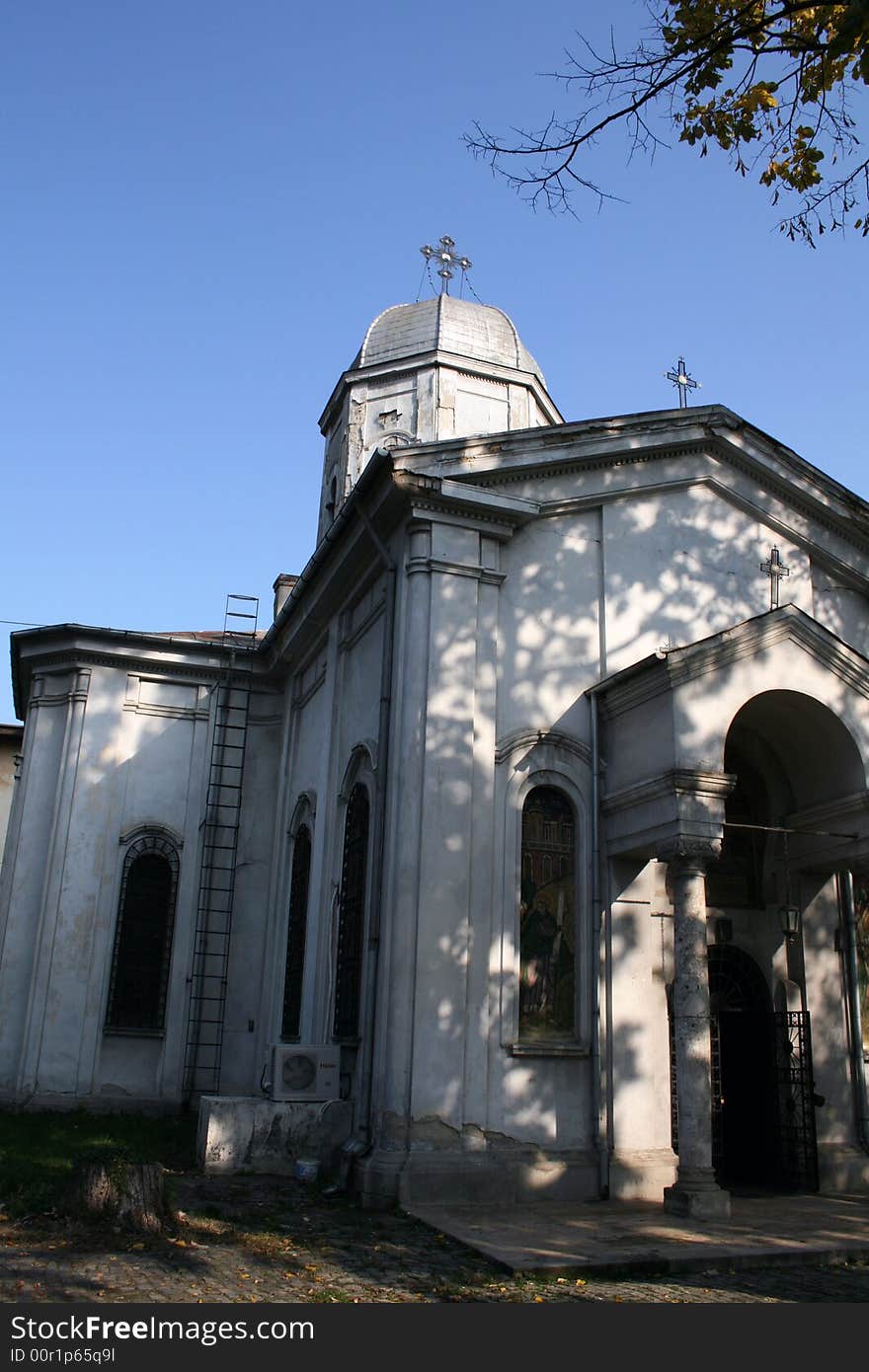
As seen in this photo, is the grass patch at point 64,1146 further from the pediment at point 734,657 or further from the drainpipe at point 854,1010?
the drainpipe at point 854,1010

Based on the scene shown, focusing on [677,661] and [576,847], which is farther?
[576,847]

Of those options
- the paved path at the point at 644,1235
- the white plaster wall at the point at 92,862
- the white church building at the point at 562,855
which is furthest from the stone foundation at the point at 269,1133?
the white plaster wall at the point at 92,862

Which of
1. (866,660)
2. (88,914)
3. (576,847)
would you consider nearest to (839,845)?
(866,660)

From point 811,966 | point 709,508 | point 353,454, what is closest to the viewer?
point 811,966

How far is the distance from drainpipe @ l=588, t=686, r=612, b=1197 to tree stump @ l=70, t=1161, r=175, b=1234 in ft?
15.0

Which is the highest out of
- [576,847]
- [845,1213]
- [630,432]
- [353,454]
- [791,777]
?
[353,454]

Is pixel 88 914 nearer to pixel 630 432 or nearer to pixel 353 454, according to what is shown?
pixel 353 454

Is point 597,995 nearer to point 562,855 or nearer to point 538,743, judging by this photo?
point 562,855

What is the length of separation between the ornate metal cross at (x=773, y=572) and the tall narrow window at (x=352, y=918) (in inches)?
223

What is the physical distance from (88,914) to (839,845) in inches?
448

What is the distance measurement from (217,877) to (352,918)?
5693mm

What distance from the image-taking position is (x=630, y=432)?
13.9 meters

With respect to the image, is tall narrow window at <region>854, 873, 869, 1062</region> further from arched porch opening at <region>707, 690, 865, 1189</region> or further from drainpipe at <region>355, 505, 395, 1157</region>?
drainpipe at <region>355, 505, 395, 1157</region>

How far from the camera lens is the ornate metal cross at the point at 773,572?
1452 centimetres
